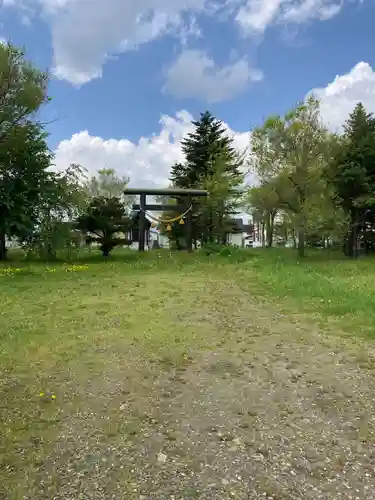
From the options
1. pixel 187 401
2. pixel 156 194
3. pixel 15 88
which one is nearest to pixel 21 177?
pixel 15 88

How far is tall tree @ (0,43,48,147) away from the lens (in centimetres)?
1464

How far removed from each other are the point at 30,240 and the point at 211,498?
55.0 ft

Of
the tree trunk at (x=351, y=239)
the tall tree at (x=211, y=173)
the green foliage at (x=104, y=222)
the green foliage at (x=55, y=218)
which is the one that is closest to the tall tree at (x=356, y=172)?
the tree trunk at (x=351, y=239)

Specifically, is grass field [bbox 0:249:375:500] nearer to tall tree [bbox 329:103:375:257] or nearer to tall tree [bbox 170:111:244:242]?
tall tree [bbox 329:103:375:257]

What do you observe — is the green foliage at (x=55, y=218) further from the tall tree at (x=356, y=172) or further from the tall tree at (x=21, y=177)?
the tall tree at (x=356, y=172)

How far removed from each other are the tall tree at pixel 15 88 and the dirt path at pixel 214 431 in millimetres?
13397

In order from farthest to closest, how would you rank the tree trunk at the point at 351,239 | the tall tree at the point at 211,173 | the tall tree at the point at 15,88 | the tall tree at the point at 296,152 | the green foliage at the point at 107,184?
the green foliage at the point at 107,184 < the tall tree at the point at 211,173 < the tree trunk at the point at 351,239 < the tall tree at the point at 296,152 < the tall tree at the point at 15,88

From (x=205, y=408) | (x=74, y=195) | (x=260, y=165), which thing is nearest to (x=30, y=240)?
(x=74, y=195)

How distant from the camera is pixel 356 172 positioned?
60.3 feet

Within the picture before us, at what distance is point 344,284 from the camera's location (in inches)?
400

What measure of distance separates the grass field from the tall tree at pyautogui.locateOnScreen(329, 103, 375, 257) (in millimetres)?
12477

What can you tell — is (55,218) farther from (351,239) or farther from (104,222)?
(351,239)

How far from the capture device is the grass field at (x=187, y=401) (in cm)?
234

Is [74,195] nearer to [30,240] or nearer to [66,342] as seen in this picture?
[30,240]
